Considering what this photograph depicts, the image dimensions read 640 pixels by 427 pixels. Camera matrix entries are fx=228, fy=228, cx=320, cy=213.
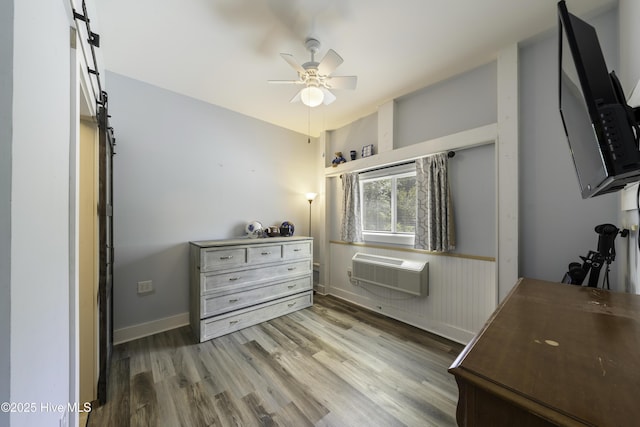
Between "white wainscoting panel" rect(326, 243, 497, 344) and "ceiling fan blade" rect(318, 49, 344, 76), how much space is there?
208 cm

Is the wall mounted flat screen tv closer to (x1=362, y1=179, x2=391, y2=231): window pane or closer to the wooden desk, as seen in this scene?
the wooden desk

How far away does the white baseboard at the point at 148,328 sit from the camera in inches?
86.5

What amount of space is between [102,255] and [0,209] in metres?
1.31

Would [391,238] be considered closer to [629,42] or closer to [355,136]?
[355,136]

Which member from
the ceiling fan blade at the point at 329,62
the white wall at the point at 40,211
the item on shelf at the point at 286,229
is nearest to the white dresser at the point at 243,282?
the item on shelf at the point at 286,229

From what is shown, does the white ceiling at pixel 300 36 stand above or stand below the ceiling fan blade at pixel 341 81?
above

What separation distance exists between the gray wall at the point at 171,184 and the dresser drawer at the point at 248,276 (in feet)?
1.67

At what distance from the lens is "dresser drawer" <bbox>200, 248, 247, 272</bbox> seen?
7.46 feet

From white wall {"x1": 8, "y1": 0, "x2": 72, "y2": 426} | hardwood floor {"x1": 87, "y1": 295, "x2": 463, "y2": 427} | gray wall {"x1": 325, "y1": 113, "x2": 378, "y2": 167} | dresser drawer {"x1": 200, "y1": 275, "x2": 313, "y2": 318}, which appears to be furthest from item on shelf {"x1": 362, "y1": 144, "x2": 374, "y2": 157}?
white wall {"x1": 8, "y1": 0, "x2": 72, "y2": 426}

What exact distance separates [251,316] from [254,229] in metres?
1.05

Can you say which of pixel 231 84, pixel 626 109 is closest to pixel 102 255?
pixel 231 84

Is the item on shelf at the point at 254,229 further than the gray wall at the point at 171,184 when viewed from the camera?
Yes

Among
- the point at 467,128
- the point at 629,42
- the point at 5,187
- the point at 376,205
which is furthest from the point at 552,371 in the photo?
the point at 376,205

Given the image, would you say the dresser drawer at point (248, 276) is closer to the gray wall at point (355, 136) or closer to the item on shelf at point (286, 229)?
the item on shelf at point (286, 229)
